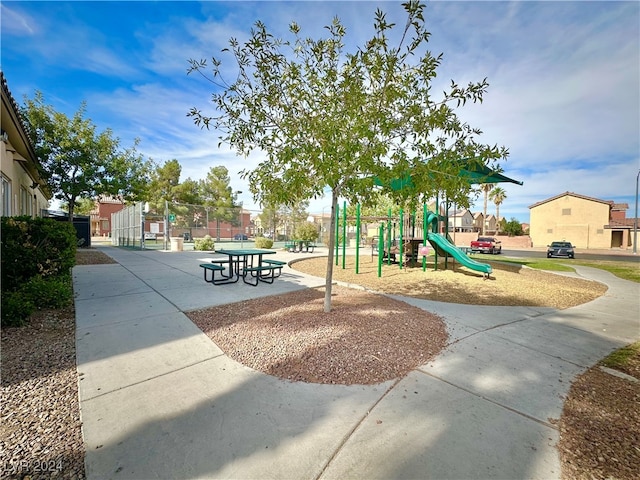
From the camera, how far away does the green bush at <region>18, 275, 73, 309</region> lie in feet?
15.2

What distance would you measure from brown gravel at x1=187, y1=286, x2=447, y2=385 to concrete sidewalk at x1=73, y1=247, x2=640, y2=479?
19cm

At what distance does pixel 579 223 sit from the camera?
36.4 m

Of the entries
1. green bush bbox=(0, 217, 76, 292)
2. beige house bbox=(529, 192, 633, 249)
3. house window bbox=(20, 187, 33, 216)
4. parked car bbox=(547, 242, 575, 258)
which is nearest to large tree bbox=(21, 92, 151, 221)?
house window bbox=(20, 187, 33, 216)

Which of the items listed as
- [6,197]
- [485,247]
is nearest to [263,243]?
[6,197]

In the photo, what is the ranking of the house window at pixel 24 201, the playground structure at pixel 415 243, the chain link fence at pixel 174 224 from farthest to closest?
1. the chain link fence at pixel 174 224
2. the house window at pixel 24 201
3. the playground structure at pixel 415 243

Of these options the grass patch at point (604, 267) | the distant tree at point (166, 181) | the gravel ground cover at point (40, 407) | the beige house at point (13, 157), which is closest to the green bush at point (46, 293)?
the gravel ground cover at point (40, 407)

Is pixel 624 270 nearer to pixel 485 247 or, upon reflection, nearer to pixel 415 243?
pixel 415 243

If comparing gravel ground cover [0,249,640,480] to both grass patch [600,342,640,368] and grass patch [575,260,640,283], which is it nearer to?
grass patch [600,342,640,368]

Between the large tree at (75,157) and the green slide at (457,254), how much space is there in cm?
1589

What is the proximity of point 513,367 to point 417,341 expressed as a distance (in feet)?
3.48

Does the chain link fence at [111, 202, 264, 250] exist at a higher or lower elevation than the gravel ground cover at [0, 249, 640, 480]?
higher

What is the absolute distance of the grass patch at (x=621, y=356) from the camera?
137 inches

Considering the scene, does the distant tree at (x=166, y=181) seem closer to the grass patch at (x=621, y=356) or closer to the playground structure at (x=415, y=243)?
the playground structure at (x=415, y=243)

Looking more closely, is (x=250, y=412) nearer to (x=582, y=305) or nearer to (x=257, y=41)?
(x=257, y=41)
